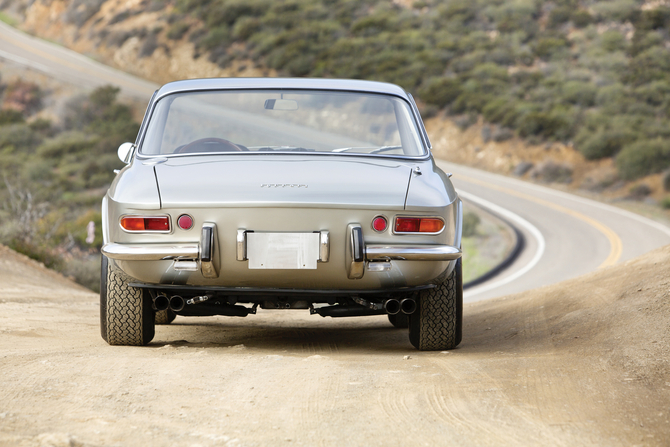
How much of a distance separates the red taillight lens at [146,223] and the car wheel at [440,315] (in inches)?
68.6

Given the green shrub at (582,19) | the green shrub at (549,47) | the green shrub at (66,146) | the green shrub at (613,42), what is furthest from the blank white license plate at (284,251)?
the green shrub at (582,19)

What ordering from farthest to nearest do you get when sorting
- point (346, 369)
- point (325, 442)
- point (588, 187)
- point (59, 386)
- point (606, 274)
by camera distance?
point (588, 187) < point (606, 274) < point (346, 369) < point (59, 386) < point (325, 442)

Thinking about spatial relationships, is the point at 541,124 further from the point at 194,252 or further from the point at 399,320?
the point at 194,252


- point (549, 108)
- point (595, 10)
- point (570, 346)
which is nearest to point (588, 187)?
point (549, 108)

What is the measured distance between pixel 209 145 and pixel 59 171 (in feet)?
91.7

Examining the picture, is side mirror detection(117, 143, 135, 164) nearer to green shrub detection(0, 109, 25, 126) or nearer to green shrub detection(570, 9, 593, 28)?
green shrub detection(0, 109, 25, 126)

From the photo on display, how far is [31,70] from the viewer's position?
4566 centimetres

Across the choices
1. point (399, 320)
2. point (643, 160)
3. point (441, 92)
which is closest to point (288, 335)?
point (399, 320)

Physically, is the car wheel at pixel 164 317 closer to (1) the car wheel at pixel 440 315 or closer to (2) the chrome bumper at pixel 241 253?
(2) the chrome bumper at pixel 241 253

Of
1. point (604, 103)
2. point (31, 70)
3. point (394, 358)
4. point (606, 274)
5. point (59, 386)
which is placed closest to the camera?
point (59, 386)

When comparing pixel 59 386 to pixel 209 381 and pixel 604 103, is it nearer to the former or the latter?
pixel 209 381

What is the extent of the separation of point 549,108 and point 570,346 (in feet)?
124

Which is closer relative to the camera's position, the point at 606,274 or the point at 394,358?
the point at 394,358

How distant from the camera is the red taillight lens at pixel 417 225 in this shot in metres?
4.12
